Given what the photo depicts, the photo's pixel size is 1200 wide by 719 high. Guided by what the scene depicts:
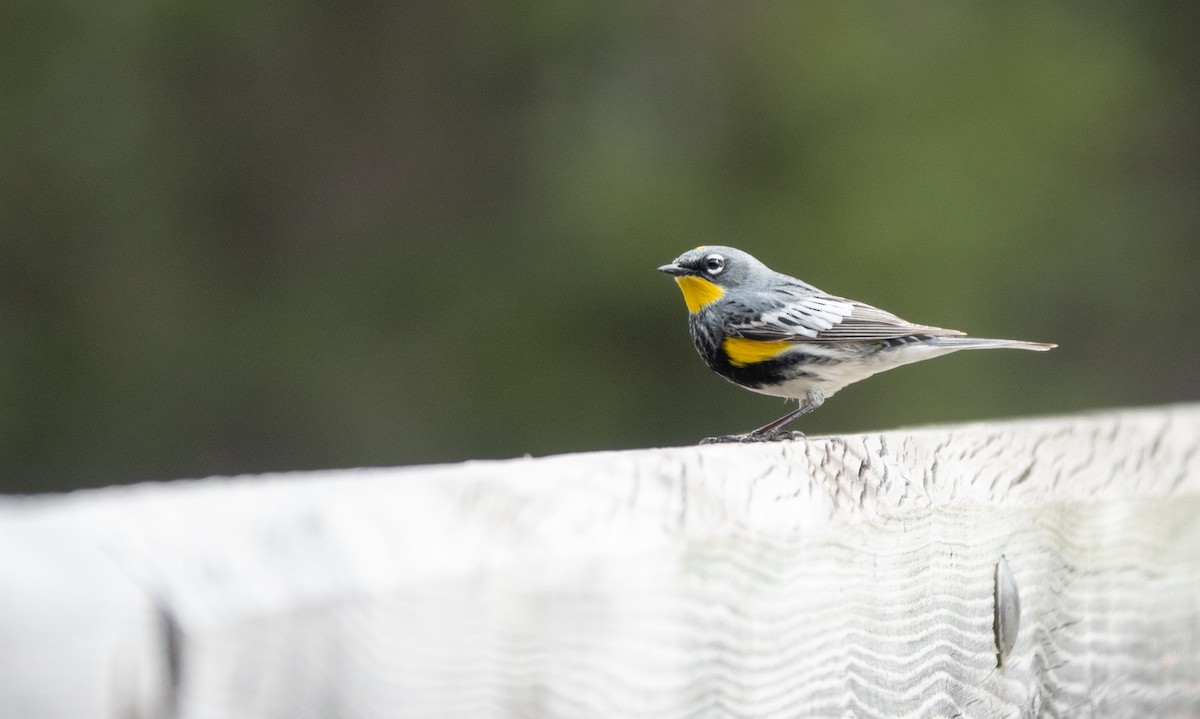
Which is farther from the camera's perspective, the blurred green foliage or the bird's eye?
the blurred green foliage

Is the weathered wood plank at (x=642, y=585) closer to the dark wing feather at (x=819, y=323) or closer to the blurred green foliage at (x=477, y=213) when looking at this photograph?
the dark wing feather at (x=819, y=323)

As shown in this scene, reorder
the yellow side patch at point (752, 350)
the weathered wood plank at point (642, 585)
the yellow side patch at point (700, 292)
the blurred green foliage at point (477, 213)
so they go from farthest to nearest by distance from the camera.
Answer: the blurred green foliage at point (477, 213) < the yellow side patch at point (700, 292) < the yellow side patch at point (752, 350) < the weathered wood plank at point (642, 585)

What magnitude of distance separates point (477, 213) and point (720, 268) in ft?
17.0

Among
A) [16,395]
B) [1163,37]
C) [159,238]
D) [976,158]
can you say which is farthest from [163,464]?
[1163,37]

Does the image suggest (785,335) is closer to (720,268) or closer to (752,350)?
(752,350)

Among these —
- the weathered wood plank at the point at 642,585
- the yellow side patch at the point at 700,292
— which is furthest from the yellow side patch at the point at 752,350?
the weathered wood plank at the point at 642,585

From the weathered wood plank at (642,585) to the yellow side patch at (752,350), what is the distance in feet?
5.62

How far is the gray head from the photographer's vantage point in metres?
4.15

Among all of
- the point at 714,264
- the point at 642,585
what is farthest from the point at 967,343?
the point at 642,585

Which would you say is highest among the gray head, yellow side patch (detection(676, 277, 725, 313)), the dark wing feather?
the gray head

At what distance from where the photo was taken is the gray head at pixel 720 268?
4152 millimetres

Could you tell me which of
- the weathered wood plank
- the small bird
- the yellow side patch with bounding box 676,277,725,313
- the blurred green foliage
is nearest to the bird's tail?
the small bird

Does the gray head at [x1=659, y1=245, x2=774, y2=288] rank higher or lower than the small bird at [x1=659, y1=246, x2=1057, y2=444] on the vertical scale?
higher

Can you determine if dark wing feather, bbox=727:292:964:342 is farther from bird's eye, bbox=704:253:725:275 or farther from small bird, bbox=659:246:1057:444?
bird's eye, bbox=704:253:725:275
